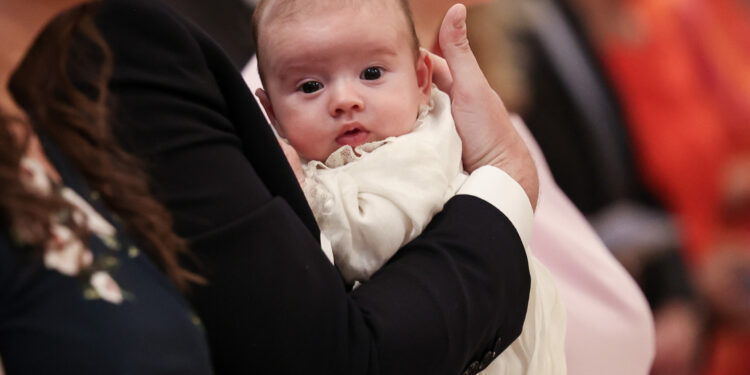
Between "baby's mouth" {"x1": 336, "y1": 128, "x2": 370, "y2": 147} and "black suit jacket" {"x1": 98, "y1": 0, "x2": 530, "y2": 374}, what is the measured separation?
0.80 ft

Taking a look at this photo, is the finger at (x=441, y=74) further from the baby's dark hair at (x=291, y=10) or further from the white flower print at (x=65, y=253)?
the white flower print at (x=65, y=253)

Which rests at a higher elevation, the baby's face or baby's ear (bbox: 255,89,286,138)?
the baby's face

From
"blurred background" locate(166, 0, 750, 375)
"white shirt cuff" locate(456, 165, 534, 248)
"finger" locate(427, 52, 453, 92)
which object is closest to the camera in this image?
"white shirt cuff" locate(456, 165, 534, 248)

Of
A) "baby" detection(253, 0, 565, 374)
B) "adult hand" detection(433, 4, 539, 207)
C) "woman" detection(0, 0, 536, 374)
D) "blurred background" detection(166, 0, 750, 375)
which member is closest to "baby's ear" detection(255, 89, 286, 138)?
"baby" detection(253, 0, 565, 374)

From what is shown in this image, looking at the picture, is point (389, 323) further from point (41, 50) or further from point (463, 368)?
point (41, 50)

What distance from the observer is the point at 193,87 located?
84 centimetres

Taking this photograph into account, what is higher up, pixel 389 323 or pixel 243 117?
pixel 243 117

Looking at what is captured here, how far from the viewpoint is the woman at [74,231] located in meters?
0.67

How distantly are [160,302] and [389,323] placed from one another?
0.24 m

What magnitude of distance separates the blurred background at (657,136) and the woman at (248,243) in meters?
1.25

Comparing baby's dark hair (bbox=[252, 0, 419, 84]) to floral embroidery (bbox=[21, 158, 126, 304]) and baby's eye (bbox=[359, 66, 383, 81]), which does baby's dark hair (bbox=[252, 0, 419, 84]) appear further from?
floral embroidery (bbox=[21, 158, 126, 304])

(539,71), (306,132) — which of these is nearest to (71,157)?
(306,132)

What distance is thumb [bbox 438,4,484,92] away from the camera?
→ 3.90 feet

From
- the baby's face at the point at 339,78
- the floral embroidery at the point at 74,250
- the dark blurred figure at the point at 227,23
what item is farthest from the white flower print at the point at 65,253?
the dark blurred figure at the point at 227,23
